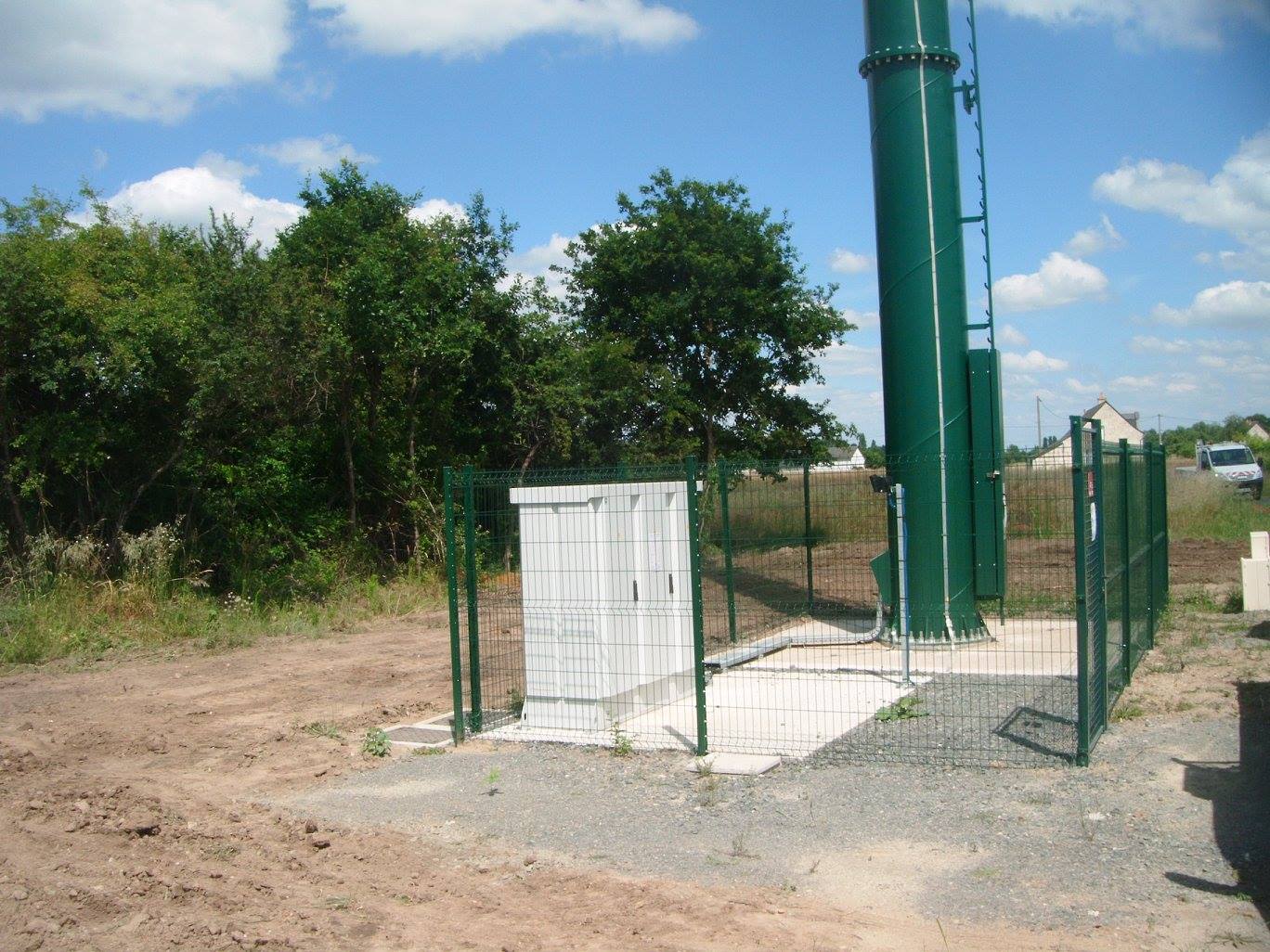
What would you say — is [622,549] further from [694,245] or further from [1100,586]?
[694,245]

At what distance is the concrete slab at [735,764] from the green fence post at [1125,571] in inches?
132

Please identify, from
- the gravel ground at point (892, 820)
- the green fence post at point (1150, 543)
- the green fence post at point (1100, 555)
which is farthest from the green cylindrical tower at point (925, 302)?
the gravel ground at point (892, 820)

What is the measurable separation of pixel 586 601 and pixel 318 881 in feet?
10.4

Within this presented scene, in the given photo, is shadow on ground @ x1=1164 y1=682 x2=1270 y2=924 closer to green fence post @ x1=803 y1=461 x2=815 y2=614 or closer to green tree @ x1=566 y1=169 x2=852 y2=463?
green fence post @ x1=803 y1=461 x2=815 y2=614

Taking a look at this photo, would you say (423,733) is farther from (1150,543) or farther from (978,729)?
(1150,543)

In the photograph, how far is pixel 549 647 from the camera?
8.50 meters

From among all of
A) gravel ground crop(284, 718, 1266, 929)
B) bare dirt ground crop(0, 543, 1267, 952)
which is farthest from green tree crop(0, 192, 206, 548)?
gravel ground crop(284, 718, 1266, 929)

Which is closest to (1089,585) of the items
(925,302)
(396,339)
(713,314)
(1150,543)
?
(1150,543)

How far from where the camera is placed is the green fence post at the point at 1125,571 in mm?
8836

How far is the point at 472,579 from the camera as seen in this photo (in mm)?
8484

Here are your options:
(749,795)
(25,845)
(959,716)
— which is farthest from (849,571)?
(25,845)

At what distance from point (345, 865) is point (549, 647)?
2824 millimetres

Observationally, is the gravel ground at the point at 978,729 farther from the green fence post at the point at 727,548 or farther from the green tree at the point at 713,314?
the green tree at the point at 713,314

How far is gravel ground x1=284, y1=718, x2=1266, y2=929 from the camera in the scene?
518 centimetres
